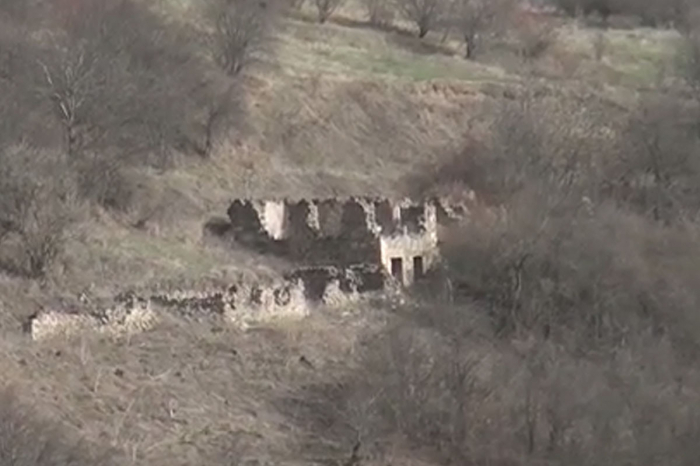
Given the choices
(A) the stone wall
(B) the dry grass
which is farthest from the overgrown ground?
(A) the stone wall

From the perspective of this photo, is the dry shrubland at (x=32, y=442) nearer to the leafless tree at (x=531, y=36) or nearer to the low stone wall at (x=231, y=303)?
the low stone wall at (x=231, y=303)

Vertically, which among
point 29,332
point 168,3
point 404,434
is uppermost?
point 168,3

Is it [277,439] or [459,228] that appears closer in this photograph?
[277,439]

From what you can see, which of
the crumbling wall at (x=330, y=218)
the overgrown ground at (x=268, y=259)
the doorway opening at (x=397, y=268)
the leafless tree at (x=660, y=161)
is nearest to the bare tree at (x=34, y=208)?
the overgrown ground at (x=268, y=259)

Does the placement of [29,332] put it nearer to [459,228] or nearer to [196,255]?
[196,255]

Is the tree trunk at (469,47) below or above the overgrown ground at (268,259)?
above

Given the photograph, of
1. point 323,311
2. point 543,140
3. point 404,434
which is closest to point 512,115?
point 543,140
